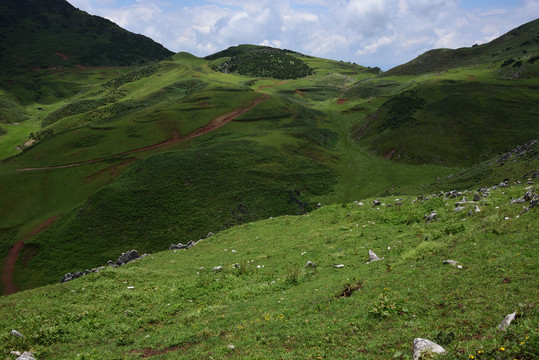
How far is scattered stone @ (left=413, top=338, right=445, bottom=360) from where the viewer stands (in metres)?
7.91

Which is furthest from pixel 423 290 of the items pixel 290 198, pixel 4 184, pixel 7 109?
pixel 7 109

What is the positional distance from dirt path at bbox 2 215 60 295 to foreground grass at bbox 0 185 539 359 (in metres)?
30.0

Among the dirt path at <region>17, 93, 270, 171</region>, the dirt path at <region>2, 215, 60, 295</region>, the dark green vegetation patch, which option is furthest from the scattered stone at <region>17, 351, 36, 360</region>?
the dirt path at <region>17, 93, 270, 171</region>

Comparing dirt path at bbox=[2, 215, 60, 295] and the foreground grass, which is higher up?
the foreground grass

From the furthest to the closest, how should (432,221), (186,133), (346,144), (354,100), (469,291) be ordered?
1. (354,100)
2. (346,144)
3. (186,133)
4. (432,221)
5. (469,291)

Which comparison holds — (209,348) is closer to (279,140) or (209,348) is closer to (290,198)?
(290,198)

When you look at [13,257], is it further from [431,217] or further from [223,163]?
[431,217]

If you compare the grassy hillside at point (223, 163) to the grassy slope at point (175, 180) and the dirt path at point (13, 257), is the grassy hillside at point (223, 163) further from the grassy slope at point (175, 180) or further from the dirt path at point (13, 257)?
the dirt path at point (13, 257)

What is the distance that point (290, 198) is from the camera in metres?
57.9

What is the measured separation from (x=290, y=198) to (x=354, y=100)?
112435 mm

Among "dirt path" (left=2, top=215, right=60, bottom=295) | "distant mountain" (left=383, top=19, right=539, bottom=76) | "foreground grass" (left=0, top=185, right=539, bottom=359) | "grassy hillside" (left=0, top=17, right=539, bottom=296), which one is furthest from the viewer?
"distant mountain" (left=383, top=19, right=539, bottom=76)

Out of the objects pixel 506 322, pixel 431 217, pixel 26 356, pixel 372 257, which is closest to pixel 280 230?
pixel 372 257

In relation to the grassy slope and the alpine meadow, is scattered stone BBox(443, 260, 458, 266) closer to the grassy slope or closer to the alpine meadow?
the alpine meadow

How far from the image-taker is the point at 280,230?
34.3 m
